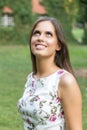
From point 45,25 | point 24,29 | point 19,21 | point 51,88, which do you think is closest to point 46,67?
point 51,88

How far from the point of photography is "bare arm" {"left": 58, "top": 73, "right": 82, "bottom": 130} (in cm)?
Answer: 256

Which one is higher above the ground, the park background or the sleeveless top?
the sleeveless top

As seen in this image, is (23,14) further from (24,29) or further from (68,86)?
(68,86)

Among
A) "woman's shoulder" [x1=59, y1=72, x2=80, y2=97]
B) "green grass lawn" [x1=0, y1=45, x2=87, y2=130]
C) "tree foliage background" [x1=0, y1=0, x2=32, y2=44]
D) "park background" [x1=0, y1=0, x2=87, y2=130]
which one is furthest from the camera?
"tree foliage background" [x1=0, y1=0, x2=32, y2=44]

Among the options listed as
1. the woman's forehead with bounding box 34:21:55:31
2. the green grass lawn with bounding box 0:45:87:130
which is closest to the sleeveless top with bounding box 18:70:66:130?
the woman's forehead with bounding box 34:21:55:31

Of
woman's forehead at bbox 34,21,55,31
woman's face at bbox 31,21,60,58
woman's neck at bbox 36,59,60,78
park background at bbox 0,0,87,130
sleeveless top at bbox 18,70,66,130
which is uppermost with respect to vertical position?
woman's forehead at bbox 34,21,55,31

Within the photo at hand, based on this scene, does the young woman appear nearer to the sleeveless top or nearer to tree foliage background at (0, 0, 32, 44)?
the sleeveless top

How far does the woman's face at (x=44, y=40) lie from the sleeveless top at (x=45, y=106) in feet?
0.51

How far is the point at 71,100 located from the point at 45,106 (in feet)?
0.55

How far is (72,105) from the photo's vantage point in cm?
258

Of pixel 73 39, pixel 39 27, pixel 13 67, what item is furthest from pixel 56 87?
pixel 73 39

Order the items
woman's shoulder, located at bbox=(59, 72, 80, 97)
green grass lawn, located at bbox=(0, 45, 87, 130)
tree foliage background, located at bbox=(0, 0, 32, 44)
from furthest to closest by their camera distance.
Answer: tree foliage background, located at bbox=(0, 0, 32, 44)
green grass lawn, located at bbox=(0, 45, 87, 130)
woman's shoulder, located at bbox=(59, 72, 80, 97)

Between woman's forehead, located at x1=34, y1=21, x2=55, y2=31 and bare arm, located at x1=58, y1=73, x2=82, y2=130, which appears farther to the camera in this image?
woman's forehead, located at x1=34, y1=21, x2=55, y2=31

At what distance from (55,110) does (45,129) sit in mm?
139
